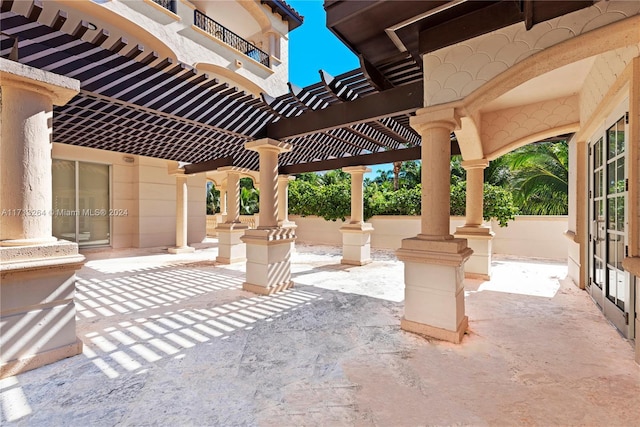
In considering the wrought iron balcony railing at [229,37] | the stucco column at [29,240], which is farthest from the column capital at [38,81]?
the wrought iron balcony railing at [229,37]

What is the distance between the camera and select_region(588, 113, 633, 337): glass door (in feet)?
9.52

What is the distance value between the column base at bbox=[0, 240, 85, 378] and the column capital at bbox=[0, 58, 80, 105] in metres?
1.31

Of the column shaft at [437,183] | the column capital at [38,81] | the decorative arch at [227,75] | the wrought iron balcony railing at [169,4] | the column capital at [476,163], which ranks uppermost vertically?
the wrought iron balcony railing at [169,4]

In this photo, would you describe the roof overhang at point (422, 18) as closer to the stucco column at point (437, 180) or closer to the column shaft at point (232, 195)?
the stucco column at point (437, 180)

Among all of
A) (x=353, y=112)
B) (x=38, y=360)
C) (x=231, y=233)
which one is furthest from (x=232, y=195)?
(x=38, y=360)

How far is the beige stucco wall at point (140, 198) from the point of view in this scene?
28.2 ft

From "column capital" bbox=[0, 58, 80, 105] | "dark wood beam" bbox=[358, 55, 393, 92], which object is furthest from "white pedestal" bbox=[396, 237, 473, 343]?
"column capital" bbox=[0, 58, 80, 105]

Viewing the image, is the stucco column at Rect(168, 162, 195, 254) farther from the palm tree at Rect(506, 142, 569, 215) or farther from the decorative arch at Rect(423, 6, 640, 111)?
the palm tree at Rect(506, 142, 569, 215)

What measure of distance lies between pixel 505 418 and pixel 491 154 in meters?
4.75

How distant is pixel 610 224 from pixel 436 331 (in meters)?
2.56

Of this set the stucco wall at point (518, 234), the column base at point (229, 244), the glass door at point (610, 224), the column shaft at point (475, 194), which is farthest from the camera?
the stucco wall at point (518, 234)

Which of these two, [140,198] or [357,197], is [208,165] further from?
[357,197]

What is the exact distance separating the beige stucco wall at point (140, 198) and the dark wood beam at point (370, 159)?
474 centimetres

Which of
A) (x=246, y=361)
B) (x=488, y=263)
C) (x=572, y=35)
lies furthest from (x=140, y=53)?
(x=488, y=263)
